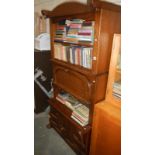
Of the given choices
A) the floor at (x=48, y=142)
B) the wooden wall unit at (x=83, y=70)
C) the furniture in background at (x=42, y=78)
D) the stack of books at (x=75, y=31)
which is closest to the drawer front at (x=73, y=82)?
the wooden wall unit at (x=83, y=70)

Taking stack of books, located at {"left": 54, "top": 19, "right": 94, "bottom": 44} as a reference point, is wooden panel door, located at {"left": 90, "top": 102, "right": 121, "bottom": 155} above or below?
below

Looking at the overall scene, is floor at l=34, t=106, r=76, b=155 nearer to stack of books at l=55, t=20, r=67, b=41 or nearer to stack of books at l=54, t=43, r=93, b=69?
stack of books at l=54, t=43, r=93, b=69

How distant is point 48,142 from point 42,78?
3.24ft

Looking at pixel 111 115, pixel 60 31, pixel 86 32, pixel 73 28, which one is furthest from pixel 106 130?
pixel 60 31

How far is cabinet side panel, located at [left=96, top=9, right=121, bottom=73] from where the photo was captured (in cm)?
124

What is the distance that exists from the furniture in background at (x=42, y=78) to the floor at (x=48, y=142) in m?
0.36

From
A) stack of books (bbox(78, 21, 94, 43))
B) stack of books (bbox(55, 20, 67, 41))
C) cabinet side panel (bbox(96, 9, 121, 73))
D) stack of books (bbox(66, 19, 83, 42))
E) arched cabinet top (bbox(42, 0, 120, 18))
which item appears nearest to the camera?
arched cabinet top (bbox(42, 0, 120, 18))

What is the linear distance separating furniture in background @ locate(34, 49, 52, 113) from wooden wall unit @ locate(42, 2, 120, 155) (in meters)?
0.50

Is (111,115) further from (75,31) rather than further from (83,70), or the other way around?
(75,31)

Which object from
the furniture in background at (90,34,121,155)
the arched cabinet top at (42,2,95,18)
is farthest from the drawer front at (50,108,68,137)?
the arched cabinet top at (42,2,95,18)
